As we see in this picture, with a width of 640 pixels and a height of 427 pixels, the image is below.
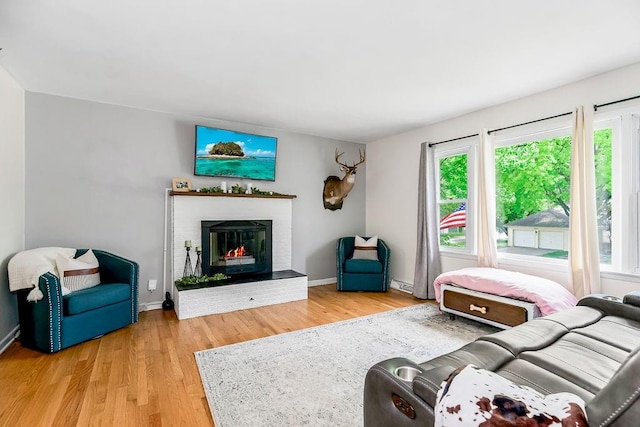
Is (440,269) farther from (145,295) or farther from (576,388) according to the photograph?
(145,295)

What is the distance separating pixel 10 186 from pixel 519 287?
4.83m

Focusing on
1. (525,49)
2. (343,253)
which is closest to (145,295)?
(343,253)

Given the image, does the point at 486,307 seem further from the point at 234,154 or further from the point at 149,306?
the point at 149,306

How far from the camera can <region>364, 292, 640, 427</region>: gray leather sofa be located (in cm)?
77

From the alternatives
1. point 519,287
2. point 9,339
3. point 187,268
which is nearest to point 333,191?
point 187,268

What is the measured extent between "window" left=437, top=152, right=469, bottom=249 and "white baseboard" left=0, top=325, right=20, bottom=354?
4893 mm

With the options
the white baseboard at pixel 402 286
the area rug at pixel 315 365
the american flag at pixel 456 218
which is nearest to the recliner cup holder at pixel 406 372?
the area rug at pixel 315 365

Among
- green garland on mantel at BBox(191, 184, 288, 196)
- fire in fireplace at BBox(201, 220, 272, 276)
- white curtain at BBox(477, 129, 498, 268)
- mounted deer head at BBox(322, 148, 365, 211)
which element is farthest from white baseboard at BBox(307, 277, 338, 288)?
white curtain at BBox(477, 129, 498, 268)

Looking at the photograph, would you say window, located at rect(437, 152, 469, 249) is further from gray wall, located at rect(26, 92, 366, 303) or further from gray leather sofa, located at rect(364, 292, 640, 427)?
gray wall, located at rect(26, 92, 366, 303)

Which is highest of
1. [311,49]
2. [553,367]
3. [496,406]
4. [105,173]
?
[311,49]

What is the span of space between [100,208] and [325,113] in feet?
9.62

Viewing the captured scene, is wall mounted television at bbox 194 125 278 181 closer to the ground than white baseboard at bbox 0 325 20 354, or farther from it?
farther from it

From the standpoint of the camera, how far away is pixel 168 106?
375cm

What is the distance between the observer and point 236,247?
4375 millimetres
